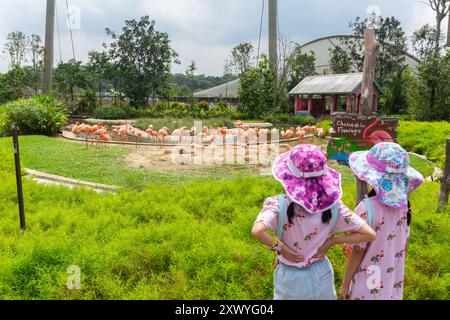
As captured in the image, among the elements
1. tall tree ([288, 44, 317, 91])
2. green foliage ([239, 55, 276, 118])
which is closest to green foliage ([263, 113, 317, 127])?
green foliage ([239, 55, 276, 118])

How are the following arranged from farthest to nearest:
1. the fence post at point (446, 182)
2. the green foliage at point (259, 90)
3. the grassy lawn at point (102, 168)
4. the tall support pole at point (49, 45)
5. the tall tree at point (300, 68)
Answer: the tall tree at point (300, 68)
the green foliage at point (259, 90)
the tall support pole at point (49, 45)
the grassy lawn at point (102, 168)
the fence post at point (446, 182)

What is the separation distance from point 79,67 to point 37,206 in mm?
23326

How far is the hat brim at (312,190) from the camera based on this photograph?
200cm

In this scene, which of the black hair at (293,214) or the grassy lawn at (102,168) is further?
the grassy lawn at (102,168)

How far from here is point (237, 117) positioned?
77.8 ft

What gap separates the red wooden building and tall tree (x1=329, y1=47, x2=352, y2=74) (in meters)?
4.10

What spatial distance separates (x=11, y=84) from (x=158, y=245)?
24017mm

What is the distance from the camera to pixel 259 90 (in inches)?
948

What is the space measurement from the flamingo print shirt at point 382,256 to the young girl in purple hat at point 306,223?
0.28 metres

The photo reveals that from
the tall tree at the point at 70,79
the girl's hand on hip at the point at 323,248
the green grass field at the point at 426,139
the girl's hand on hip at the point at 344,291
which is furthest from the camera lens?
the tall tree at the point at 70,79

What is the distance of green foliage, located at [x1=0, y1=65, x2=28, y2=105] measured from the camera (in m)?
23.5

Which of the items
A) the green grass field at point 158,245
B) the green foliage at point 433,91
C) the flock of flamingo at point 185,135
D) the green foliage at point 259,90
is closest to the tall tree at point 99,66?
the green foliage at point 259,90

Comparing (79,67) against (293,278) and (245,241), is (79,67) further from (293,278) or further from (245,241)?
(293,278)

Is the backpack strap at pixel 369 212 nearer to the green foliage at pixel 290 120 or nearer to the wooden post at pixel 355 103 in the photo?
the green foliage at pixel 290 120
